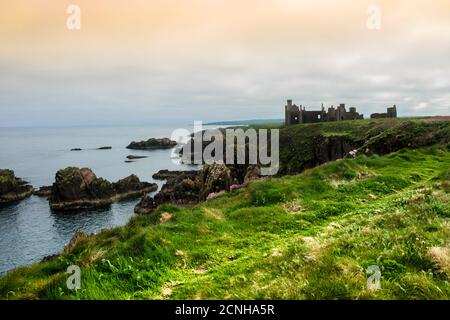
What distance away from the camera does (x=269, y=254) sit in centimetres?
1050

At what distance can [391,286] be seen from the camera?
6941mm

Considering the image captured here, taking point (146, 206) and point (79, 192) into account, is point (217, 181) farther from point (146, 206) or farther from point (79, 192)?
point (79, 192)

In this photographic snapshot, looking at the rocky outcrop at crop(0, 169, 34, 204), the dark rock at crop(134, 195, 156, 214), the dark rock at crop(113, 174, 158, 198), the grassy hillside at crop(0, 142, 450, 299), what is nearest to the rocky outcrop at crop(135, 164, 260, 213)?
the dark rock at crop(134, 195, 156, 214)

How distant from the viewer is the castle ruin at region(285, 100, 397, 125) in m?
142

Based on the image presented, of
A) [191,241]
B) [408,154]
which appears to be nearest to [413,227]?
[191,241]

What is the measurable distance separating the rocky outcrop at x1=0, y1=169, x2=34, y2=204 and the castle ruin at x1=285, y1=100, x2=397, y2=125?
4224 inches

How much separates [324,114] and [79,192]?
343 ft

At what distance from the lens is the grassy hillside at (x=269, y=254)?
7418 mm

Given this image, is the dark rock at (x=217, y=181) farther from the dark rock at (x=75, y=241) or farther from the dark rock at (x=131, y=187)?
the dark rock at (x=131, y=187)

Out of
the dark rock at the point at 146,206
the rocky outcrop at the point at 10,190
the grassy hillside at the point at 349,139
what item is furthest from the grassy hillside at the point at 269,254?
the rocky outcrop at the point at 10,190

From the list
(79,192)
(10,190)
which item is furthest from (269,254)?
(10,190)

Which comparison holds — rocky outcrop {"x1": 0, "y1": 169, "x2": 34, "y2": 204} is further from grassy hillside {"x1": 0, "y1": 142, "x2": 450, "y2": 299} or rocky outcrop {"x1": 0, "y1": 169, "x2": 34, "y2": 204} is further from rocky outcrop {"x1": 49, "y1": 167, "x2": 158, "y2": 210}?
grassy hillside {"x1": 0, "y1": 142, "x2": 450, "y2": 299}
